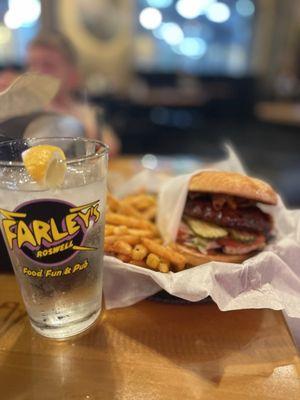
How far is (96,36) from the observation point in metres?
6.40

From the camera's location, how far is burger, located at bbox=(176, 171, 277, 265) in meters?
1.05

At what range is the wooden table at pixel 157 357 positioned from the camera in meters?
0.63

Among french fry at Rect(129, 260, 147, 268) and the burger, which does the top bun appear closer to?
the burger

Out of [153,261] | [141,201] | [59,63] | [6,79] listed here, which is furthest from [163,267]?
[59,63]

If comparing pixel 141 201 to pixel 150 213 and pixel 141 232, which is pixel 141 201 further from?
pixel 141 232

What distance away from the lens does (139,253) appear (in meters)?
0.91

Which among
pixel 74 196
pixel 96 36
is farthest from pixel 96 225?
pixel 96 36

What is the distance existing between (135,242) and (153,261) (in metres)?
0.11

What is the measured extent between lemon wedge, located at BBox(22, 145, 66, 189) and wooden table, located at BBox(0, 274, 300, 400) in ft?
1.15

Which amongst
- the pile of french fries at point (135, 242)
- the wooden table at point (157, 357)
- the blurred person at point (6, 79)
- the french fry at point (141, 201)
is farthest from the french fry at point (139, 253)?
the blurred person at point (6, 79)

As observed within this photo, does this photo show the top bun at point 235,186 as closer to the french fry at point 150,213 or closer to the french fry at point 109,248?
the french fry at point 150,213

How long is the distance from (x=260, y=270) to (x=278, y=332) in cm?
16

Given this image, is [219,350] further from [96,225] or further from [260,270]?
[96,225]

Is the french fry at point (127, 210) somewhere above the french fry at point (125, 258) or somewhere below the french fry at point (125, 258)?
below
